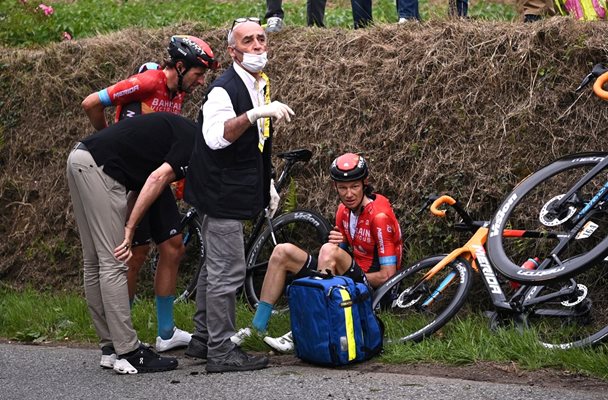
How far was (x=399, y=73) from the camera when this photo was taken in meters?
9.52

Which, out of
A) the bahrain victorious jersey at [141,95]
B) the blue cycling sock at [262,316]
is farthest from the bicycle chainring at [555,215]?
the bahrain victorious jersey at [141,95]

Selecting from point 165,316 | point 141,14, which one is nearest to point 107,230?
point 165,316

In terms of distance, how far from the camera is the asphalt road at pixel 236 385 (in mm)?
6242

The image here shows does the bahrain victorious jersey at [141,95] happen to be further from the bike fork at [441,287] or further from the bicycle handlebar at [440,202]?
the bike fork at [441,287]

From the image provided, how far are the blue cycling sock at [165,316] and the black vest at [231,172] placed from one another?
47.6 inches

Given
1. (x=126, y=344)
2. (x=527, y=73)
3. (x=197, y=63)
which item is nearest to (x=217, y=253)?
(x=126, y=344)

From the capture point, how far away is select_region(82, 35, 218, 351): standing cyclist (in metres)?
8.09

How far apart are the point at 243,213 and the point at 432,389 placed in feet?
5.98

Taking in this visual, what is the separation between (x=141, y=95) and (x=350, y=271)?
2.18m

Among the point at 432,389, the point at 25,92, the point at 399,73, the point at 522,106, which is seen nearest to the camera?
the point at 432,389

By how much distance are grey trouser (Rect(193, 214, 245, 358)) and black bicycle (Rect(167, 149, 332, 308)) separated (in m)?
1.72

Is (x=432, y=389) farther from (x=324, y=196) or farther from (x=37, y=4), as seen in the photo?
(x=37, y=4)

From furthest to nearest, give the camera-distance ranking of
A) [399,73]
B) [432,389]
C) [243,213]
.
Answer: [399,73], [243,213], [432,389]

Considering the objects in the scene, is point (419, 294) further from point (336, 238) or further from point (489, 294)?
point (336, 238)
